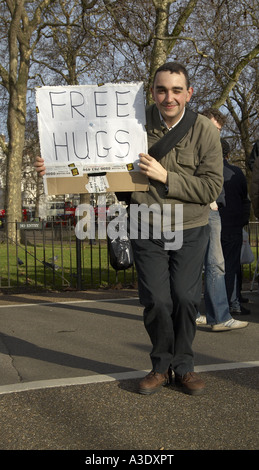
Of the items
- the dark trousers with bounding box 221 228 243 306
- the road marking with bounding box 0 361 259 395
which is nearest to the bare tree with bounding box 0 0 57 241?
the dark trousers with bounding box 221 228 243 306

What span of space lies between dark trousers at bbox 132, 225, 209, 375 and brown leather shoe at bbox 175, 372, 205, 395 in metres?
0.04

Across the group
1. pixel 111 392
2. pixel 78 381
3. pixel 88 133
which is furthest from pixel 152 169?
pixel 78 381

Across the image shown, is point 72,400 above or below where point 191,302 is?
below

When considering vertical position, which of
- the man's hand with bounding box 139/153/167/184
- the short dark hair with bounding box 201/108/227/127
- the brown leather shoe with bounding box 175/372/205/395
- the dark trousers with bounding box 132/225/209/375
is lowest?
the brown leather shoe with bounding box 175/372/205/395

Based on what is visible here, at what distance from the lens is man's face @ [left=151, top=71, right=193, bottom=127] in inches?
157

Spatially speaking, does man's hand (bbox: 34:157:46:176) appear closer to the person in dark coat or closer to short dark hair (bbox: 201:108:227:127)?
short dark hair (bbox: 201:108:227:127)

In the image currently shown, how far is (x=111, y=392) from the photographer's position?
420 cm

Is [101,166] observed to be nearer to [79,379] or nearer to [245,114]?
[79,379]

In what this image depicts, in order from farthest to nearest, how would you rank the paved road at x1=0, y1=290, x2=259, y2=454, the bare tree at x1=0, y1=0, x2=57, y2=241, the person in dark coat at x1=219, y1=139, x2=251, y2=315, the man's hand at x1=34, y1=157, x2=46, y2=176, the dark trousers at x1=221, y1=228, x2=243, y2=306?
1. the bare tree at x1=0, y1=0, x2=57, y2=241
2. the dark trousers at x1=221, y1=228, x2=243, y2=306
3. the person in dark coat at x1=219, y1=139, x2=251, y2=315
4. the man's hand at x1=34, y1=157, x2=46, y2=176
5. the paved road at x1=0, y1=290, x2=259, y2=454

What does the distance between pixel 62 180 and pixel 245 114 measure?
25.9m

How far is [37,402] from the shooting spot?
13.2ft

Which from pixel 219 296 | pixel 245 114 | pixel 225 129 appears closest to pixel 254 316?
pixel 219 296

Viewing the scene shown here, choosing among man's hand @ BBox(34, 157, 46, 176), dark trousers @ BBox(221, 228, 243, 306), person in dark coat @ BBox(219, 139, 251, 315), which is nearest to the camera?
man's hand @ BBox(34, 157, 46, 176)

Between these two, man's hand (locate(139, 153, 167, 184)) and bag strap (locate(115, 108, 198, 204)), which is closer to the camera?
man's hand (locate(139, 153, 167, 184))
